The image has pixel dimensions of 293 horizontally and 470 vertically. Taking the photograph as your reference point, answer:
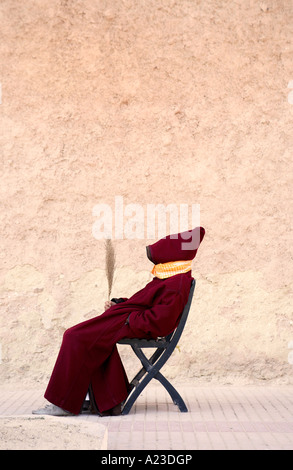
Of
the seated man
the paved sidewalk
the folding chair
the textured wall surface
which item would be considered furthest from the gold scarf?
the textured wall surface

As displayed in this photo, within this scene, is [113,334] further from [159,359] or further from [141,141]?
[141,141]

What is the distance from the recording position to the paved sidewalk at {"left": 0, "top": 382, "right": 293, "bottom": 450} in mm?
3410

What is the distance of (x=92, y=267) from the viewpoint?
557 cm

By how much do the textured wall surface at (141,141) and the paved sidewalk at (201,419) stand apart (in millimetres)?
705

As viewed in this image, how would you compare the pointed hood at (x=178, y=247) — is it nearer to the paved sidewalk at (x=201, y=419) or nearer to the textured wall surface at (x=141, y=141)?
the paved sidewalk at (x=201, y=419)

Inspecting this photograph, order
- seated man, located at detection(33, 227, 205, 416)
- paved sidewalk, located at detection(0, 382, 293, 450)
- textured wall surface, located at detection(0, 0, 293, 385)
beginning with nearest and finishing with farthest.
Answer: paved sidewalk, located at detection(0, 382, 293, 450), seated man, located at detection(33, 227, 205, 416), textured wall surface, located at detection(0, 0, 293, 385)

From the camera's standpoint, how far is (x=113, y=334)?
4160 mm

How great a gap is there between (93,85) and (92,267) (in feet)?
5.26

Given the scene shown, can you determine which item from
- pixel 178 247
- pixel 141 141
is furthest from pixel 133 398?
pixel 141 141

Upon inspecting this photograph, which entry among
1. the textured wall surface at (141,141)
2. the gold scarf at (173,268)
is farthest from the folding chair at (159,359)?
the textured wall surface at (141,141)

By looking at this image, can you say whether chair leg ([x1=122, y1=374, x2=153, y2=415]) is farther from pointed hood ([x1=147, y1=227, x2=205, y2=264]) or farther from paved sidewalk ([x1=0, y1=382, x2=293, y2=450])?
pointed hood ([x1=147, y1=227, x2=205, y2=264])

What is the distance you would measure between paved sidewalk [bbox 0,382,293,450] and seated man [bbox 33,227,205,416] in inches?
6.4

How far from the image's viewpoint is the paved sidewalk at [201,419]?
341 centimetres
